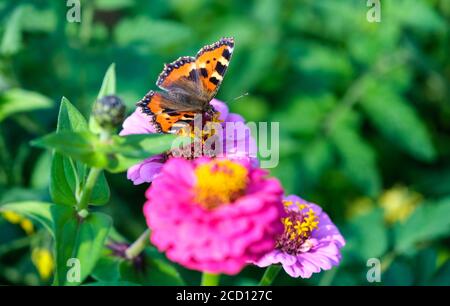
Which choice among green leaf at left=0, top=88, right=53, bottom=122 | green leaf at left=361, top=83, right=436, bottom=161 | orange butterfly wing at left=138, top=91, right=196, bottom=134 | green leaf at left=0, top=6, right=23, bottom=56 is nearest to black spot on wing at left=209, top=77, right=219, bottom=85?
orange butterfly wing at left=138, top=91, right=196, bottom=134

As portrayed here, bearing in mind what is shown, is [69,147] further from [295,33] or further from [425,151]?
[295,33]

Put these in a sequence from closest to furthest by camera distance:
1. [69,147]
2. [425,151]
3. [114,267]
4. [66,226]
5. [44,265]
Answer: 1. [69,147]
2. [66,226]
3. [114,267]
4. [44,265]
5. [425,151]

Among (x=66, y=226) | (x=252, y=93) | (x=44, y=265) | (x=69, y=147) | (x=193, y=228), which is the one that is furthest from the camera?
(x=252, y=93)

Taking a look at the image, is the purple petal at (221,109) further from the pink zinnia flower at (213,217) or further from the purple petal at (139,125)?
the pink zinnia flower at (213,217)

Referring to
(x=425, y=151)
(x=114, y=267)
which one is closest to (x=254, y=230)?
(x=114, y=267)

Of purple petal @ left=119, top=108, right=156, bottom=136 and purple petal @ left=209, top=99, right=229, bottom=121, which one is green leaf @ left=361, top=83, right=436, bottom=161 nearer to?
purple petal @ left=209, top=99, right=229, bottom=121

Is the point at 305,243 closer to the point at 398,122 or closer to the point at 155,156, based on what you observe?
the point at 155,156

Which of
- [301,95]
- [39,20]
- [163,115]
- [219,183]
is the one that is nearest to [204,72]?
[163,115]
